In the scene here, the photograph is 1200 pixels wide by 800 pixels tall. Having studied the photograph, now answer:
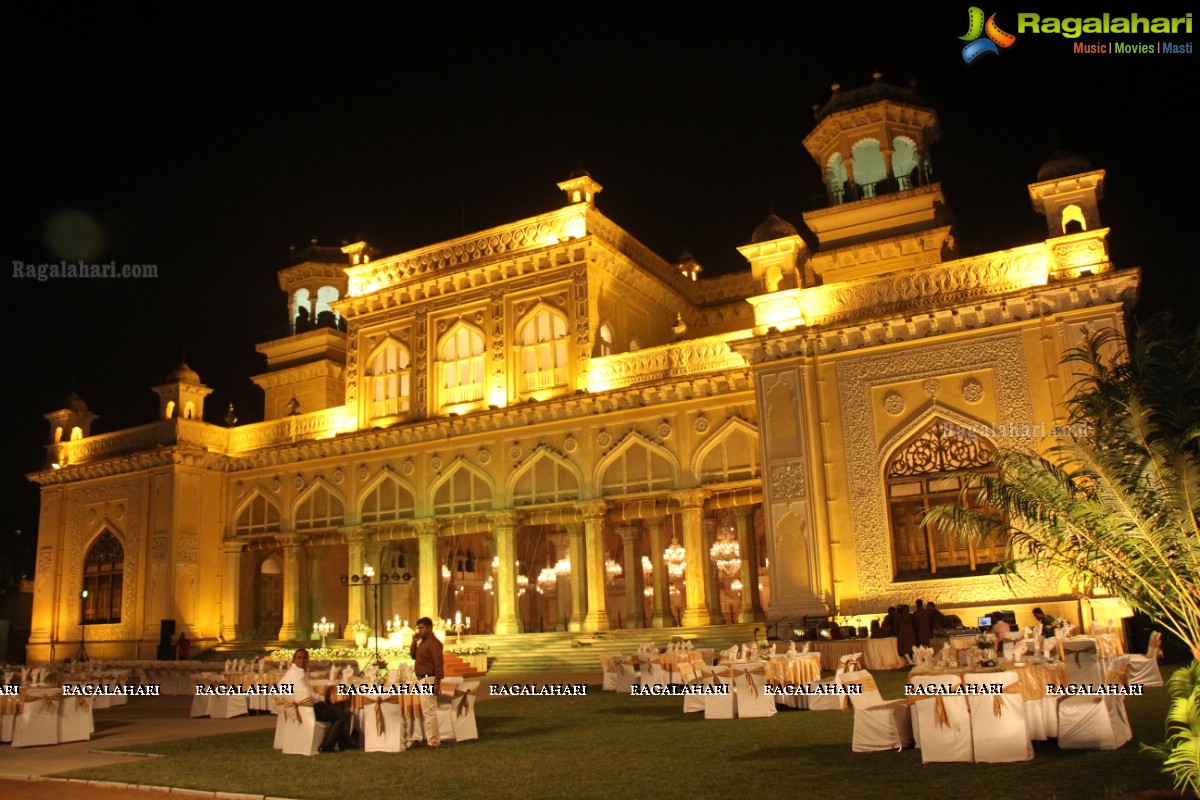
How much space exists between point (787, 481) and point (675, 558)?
928 cm

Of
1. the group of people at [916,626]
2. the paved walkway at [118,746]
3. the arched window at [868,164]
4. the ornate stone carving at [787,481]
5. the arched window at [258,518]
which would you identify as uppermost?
the arched window at [868,164]

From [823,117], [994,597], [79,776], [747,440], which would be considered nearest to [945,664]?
[79,776]

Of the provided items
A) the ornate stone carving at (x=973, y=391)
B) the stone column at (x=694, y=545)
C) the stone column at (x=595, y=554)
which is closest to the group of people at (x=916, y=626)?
the ornate stone carving at (x=973, y=391)

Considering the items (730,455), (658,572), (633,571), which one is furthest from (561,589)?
(730,455)

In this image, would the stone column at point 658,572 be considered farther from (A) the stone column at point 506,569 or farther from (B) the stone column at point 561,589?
(B) the stone column at point 561,589

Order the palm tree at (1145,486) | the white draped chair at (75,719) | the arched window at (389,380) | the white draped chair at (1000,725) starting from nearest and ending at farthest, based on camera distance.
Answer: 1. the white draped chair at (1000,725)
2. the palm tree at (1145,486)
3. the white draped chair at (75,719)
4. the arched window at (389,380)

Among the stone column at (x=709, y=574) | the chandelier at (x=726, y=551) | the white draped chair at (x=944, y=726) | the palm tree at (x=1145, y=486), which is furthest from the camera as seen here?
the chandelier at (x=726, y=551)

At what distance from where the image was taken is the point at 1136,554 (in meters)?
9.62

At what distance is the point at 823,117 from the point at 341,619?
1980 cm

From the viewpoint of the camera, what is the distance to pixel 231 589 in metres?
29.5

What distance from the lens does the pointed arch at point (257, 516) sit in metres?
29.3

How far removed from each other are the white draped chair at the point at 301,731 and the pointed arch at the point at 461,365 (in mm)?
16188

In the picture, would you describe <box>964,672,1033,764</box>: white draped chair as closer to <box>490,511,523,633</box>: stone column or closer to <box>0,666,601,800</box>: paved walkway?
<box>0,666,601,800</box>: paved walkway

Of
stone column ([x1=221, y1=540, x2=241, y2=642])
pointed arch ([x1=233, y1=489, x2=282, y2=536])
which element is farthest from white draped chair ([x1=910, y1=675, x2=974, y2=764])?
stone column ([x1=221, y1=540, x2=241, y2=642])
